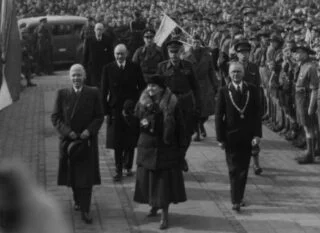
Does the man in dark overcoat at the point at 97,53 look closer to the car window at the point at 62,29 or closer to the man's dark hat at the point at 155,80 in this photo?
the man's dark hat at the point at 155,80

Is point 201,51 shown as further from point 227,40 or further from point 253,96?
point 227,40

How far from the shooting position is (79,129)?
9648mm

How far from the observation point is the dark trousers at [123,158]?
11.7 meters

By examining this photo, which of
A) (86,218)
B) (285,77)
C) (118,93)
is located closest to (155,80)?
(86,218)

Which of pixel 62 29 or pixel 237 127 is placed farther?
pixel 62 29

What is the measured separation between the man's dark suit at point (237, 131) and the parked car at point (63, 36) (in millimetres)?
20239

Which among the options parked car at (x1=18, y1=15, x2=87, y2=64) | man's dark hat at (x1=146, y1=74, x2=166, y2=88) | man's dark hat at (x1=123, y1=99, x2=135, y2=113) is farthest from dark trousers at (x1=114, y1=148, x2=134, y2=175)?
parked car at (x1=18, y1=15, x2=87, y2=64)

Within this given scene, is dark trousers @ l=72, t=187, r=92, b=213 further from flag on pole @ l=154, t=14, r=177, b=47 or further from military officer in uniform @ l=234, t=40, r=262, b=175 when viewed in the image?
flag on pole @ l=154, t=14, r=177, b=47

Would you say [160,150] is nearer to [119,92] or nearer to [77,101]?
[77,101]

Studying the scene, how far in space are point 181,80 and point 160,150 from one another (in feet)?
8.04

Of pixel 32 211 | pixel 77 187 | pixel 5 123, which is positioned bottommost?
pixel 5 123

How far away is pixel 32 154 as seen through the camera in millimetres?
13922

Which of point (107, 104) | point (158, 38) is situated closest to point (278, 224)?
point (107, 104)

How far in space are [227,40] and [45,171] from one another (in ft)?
25.0
